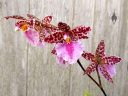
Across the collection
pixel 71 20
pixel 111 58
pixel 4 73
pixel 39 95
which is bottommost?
pixel 39 95

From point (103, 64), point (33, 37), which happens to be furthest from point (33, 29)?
point (103, 64)

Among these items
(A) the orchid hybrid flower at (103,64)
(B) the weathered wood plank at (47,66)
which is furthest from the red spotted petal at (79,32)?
(B) the weathered wood plank at (47,66)

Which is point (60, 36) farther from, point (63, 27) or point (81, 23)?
point (81, 23)

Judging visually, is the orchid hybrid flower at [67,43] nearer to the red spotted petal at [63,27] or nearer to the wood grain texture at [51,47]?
the red spotted petal at [63,27]

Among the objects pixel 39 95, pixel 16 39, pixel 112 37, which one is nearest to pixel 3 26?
pixel 16 39

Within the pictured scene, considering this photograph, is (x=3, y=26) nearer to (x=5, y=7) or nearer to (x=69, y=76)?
(x=5, y=7)

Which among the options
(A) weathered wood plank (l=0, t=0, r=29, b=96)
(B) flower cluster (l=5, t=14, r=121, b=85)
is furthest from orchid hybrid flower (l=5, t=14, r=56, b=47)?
(A) weathered wood plank (l=0, t=0, r=29, b=96)

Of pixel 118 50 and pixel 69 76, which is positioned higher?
pixel 118 50
